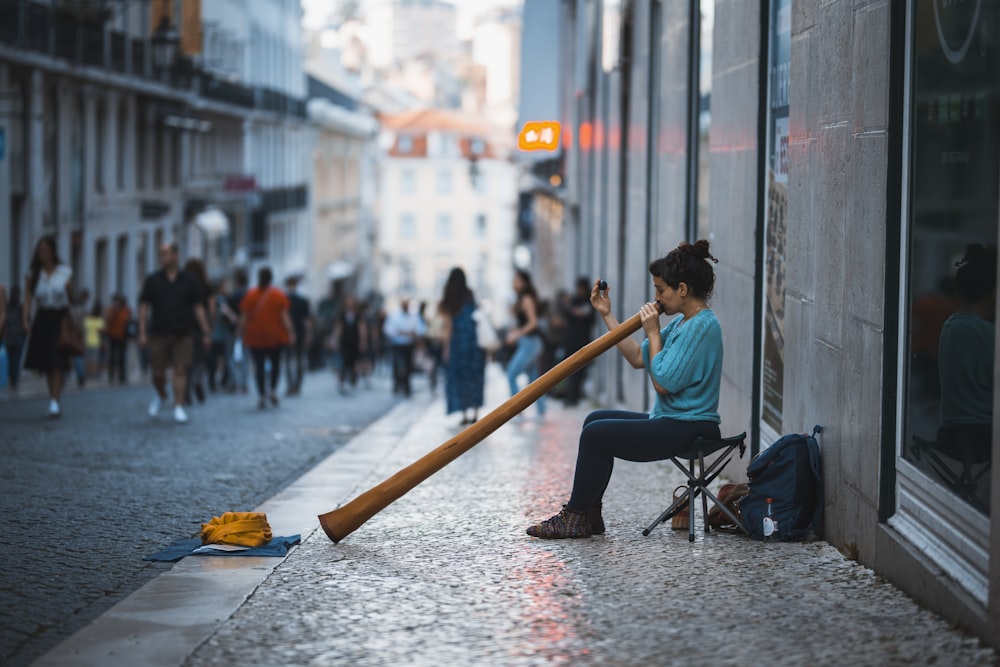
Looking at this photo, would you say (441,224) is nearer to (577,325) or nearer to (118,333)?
(118,333)

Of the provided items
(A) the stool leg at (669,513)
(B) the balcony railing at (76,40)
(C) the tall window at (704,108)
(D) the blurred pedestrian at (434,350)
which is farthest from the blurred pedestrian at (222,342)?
(A) the stool leg at (669,513)

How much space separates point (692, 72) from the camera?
1423 cm

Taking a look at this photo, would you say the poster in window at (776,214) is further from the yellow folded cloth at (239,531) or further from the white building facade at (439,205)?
the white building facade at (439,205)

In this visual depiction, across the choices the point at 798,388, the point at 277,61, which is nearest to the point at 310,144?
the point at 277,61

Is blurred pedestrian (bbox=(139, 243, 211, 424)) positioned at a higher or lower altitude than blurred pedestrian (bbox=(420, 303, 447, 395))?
higher

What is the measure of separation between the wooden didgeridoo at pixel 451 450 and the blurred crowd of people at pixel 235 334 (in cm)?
814

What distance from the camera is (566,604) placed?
674cm

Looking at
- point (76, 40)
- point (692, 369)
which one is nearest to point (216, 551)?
point (692, 369)

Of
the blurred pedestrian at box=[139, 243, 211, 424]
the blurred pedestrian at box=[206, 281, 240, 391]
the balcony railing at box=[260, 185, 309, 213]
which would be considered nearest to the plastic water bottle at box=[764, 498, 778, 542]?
the blurred pedestrian at box=[139, 243, 211, 424]

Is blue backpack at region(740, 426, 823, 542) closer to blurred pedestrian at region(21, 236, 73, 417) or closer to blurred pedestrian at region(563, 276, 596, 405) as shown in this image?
blurred pedestrian at region(21, 236, 73, 417)

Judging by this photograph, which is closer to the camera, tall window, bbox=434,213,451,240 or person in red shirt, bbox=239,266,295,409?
person in red shirt, bbox=239,266,295,409

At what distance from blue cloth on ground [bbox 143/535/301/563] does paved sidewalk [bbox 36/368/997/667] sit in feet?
0.36

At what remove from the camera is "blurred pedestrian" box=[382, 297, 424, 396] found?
26188 millimetres

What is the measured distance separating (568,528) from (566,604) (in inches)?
65.4
